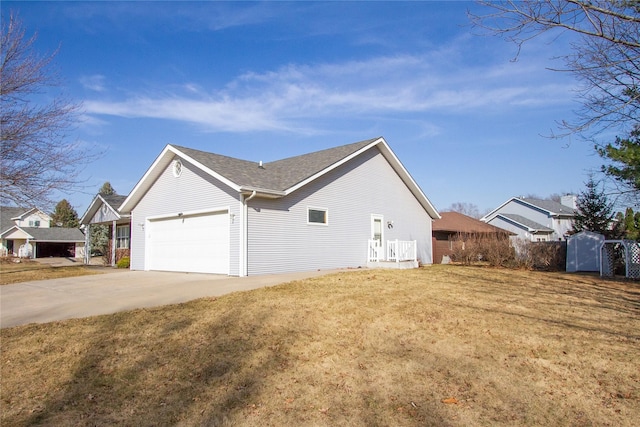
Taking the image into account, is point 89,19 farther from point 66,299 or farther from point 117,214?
point 117,214

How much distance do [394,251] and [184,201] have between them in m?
8.69

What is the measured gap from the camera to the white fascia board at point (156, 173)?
13.6 m

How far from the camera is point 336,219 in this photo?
15.8 meters

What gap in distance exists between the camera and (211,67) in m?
14.5

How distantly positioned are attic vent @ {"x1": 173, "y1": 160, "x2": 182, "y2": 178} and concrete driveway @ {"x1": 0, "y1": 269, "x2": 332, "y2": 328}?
465 centimetres

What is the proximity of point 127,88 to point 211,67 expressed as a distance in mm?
3075

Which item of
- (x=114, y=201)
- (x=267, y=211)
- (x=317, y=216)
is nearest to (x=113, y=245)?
(x=114, y=201)

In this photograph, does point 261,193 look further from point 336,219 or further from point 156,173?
point 156,173

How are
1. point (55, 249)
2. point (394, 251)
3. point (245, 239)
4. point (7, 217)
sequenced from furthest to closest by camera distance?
point (7, 217), point (55, 249), point (394, 251), point (245, 239)

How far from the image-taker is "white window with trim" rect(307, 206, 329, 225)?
48.5 ft

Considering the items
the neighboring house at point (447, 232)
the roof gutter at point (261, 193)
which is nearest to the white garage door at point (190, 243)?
the roof gutter at point (261, 193)

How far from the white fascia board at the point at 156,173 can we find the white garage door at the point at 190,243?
53.8 inches

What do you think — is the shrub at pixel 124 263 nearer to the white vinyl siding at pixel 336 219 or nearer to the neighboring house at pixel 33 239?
the white vinyl siding at pixel 336 219

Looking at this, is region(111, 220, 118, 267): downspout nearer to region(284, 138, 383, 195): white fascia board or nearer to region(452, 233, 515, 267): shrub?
region(284, 138, 383, 195): white fascia board
